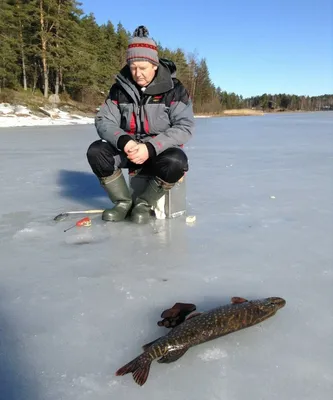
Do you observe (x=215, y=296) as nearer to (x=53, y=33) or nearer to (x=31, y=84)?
(x=53, y=33)

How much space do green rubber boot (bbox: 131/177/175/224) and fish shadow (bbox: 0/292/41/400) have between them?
123 centimetres

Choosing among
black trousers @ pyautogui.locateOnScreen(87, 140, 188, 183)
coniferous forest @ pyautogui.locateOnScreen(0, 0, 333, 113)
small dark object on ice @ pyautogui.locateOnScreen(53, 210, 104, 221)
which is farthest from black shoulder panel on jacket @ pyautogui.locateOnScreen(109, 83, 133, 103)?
coniferous forest @ pyautogui.locateOnScreen(0, 0, 333, 113)

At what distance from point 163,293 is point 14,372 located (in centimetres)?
60

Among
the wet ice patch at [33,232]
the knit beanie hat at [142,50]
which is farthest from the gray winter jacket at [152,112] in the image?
the wet ice patch at [33,232]

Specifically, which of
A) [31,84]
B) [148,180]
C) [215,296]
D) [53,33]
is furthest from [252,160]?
[31,84]

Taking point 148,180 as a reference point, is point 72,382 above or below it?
below

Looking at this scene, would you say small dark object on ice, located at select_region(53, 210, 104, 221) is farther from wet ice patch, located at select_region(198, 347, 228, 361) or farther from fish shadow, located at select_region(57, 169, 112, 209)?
wet ice patch, located at select_region(198, 347, 228, 361)

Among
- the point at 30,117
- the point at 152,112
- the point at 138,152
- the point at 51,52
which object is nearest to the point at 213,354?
the point at 138,152

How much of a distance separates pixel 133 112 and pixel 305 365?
178 cm

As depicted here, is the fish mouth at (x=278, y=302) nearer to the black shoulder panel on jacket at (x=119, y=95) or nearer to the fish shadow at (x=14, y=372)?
the fish shadow at (x=14, y=372)

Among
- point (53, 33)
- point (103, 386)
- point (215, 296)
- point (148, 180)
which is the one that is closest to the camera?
point (103, 386)

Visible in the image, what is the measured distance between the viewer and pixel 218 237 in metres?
2.06

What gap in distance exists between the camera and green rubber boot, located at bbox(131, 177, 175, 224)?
7.54 ft

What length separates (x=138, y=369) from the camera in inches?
37.8
